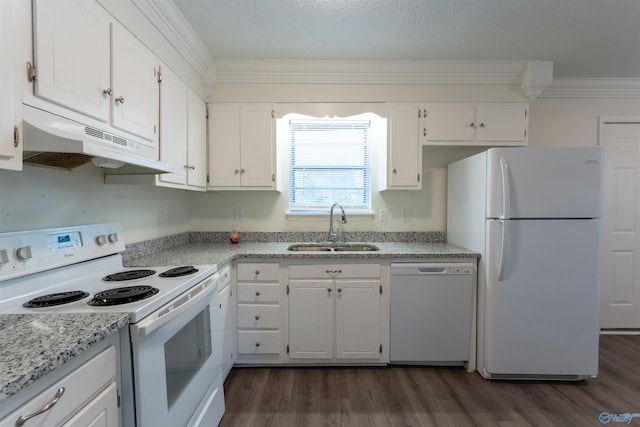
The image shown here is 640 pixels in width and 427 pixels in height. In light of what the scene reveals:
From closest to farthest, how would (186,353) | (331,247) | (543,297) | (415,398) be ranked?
(186,353), (415,398), (543,297), (331,247)

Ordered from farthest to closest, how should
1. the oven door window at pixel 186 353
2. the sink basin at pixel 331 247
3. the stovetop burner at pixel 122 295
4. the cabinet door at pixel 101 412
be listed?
the sink basin at pixel 331 247 < the oven door window at pixel 186 353 < the stovetop burner at pixel 122 295 < the cabinet door at pixel 101 412

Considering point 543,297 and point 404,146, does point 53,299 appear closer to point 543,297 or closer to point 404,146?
point 404,146

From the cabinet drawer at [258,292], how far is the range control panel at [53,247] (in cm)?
86

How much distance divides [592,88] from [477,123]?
138cm

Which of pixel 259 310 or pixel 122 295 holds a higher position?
pixel 122 295

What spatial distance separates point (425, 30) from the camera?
6.64 ft

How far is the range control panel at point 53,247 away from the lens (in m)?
1.09

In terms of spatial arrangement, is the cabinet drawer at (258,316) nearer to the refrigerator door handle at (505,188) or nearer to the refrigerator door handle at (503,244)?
the refrigerator door handle at (503,244)

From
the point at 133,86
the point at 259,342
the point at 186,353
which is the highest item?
the point at 133,86

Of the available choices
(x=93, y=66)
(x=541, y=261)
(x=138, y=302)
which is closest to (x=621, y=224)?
(x=541, y=261)

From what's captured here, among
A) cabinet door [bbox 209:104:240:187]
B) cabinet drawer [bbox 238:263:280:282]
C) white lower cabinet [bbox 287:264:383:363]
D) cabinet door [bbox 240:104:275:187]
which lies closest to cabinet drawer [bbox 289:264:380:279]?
white lower cabinet [bbox 287:264:383:363]

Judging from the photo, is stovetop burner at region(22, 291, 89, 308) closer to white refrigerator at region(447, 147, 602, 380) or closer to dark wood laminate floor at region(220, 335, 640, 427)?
dark wood laminate floor at region(220, 335, 640, 427)

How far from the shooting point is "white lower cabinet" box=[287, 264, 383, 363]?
2.18 meters
